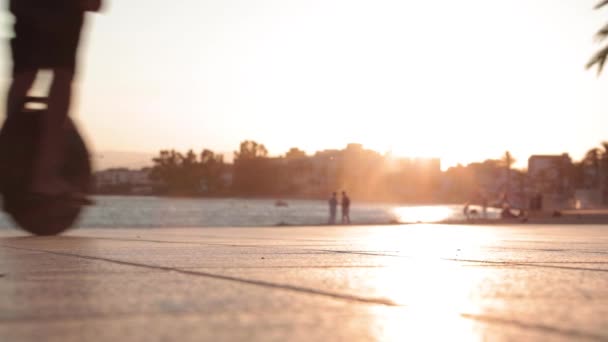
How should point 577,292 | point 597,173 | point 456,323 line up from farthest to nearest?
point 597,173, point 577,292, point 456,323

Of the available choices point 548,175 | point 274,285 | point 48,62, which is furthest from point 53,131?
point 548,175

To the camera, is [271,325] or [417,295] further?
[417,295]

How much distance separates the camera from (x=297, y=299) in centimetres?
238

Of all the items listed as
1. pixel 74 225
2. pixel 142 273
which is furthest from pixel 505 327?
pixel 74 225

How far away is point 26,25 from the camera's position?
509 centimetres

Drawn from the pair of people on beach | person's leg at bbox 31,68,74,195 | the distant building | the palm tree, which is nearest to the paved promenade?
person's leg at bbox 31,68,74,195

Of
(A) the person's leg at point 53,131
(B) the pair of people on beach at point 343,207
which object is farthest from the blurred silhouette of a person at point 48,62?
(B) the pair of people on beach at point 343,207

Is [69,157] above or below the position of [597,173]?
below

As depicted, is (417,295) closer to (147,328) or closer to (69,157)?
(147,328)

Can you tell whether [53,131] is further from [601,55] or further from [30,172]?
[601,55]

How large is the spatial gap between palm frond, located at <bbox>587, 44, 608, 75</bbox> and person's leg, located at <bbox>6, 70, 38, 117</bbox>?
22.6 m

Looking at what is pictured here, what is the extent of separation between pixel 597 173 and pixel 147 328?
469 ft

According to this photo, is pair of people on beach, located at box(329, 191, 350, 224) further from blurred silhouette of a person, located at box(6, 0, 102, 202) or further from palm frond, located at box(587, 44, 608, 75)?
blurred silhouette of a person, located at box(6, 0, 102, 202)

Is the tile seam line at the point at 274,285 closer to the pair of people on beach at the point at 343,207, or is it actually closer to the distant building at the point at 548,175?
the pair of people on beach at the point at 343,207
